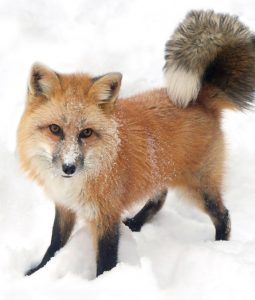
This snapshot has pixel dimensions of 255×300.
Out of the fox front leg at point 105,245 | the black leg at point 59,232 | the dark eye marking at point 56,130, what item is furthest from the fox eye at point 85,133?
the black leg at point 59,232

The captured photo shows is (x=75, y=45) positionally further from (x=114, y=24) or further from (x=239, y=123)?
(x=239, y=123)

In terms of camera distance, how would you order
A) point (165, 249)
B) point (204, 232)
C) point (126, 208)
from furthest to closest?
point (204, 232)
point (165, 249)
point (126, 208)

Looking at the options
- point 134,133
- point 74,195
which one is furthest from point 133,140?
point 74,195

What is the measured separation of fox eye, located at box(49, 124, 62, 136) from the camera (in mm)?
3352

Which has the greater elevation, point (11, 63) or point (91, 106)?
point (91, 106)

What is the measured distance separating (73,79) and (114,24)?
350 cm

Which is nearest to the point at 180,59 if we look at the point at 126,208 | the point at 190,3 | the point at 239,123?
the point at 126,208

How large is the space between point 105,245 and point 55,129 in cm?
99

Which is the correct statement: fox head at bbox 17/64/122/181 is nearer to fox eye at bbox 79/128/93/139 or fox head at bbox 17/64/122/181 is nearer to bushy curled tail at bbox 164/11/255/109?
fox eye at bbox 79/128/93/139

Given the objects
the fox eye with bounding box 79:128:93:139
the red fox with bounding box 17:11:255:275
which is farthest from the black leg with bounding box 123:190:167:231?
the fox eye with bounding box 79:128:93:139

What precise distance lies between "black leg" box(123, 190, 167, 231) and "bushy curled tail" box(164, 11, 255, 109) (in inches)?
46.1

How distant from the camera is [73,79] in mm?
3529

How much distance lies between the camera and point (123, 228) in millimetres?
4117

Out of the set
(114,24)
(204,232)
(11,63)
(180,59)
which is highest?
(180,59)
